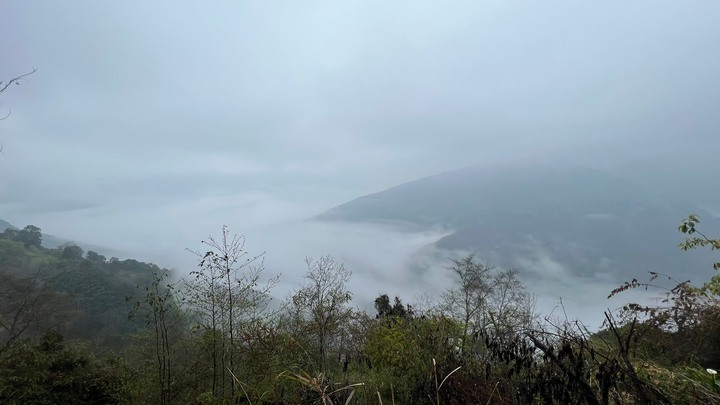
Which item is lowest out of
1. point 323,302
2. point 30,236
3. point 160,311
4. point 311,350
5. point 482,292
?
point 482,292

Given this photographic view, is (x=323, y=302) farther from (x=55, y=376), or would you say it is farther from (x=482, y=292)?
(x=482, y=292)

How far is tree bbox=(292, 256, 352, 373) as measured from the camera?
9719 mm

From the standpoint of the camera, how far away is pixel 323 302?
34.9 ft

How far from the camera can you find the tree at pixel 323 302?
972cm

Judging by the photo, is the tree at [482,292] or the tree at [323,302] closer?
the tree at [323,302]

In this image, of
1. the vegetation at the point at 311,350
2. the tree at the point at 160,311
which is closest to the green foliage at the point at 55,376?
the vegetation at the point at 311,350

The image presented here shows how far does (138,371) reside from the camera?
28.9 feet

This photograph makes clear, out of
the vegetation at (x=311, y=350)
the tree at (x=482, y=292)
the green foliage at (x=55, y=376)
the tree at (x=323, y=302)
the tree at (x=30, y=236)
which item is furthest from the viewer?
the tree at (x=30, y=236)

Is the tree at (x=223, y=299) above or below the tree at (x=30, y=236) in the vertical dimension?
below

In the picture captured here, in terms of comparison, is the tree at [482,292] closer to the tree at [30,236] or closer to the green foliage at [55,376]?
the green foliage at [55,376]

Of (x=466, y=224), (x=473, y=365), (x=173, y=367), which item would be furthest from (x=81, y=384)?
(x=466, y=224)

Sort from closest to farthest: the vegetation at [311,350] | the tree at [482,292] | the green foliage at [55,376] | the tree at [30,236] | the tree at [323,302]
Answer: the vegetation at [311,350]
the green foliage at [55,376]
the tree at [323,302]
the tree at [482,292]
the tree at [30,236]

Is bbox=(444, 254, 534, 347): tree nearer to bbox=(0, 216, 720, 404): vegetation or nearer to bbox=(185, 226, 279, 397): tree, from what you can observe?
bbox=(0, 216, 720, 404): vegetation

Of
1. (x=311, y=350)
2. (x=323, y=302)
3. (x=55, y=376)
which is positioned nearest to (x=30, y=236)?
(x=55, y=376)
